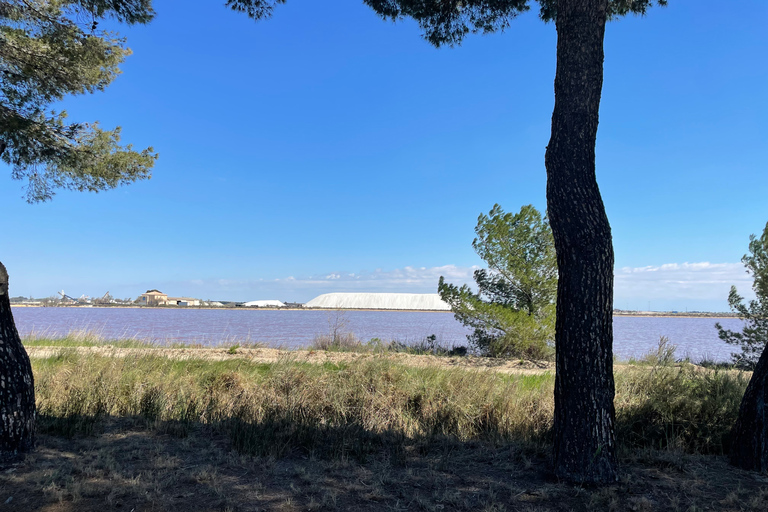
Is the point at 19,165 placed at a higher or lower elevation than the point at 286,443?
higher

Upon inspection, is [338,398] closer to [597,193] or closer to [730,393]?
[597,193]

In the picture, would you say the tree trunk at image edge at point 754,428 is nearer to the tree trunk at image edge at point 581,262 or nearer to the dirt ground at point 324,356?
the tree trunk at image edge at point 581,262

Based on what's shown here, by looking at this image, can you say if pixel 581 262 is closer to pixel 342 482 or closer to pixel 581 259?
pixel 581 259

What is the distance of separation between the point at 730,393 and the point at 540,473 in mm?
3310

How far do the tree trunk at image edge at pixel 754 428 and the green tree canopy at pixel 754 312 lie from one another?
925cm

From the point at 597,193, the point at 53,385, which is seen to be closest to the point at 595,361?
the point at 597,193

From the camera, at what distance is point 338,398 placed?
237 inches

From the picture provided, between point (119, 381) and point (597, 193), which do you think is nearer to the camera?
point (597, 193)

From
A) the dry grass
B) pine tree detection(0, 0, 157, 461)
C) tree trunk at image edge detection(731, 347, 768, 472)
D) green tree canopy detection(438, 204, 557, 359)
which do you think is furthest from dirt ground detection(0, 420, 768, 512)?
green tree canopy detection(438, 204, 557, 359)

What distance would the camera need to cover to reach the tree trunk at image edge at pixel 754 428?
172 inches

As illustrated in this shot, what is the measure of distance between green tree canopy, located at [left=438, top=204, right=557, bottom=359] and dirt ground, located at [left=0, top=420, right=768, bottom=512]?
8302 millimetres

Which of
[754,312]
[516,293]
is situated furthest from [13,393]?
[754,312]

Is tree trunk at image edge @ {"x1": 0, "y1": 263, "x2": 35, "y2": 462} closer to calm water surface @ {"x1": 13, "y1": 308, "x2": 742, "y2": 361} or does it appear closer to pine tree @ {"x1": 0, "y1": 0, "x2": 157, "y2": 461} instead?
pine tree @ {"x1": 0, "y1": 0, "x2": 157, "y2": 461}

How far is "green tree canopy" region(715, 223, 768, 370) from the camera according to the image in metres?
12.2
